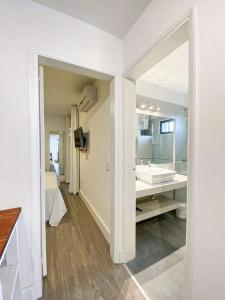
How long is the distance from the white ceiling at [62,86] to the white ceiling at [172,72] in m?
1.05

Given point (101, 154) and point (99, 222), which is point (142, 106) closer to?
point (101, 154)

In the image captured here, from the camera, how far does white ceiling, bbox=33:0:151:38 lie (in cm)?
123

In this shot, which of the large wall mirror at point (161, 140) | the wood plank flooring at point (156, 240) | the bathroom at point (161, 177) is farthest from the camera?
the large wall mirror at point (161, 140)

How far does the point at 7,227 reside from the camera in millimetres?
936

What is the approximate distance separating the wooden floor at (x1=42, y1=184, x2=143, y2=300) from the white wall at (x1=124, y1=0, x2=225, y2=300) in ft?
2.62

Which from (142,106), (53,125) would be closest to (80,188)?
(142,106)

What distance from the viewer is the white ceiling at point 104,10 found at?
1232 mm

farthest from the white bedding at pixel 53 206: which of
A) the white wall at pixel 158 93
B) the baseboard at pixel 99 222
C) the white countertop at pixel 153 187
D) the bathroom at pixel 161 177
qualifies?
the white wall at pixel 158 93

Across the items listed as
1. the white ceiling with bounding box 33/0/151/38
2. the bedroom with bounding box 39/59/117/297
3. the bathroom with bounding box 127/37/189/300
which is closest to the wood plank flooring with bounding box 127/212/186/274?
the bathroom with bounding box 127/37/189/300

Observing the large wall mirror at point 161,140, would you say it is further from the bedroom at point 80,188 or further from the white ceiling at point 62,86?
the white ceiling at point 62,86

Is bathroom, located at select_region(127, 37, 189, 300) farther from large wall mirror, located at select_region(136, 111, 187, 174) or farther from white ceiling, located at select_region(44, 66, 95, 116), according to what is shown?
white ceiling, located at select_region(44, 66, 95, 116)

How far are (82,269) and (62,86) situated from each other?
298 centimetres

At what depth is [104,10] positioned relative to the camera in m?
1.30

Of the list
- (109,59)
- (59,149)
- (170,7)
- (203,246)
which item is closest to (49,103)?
(59,149)
